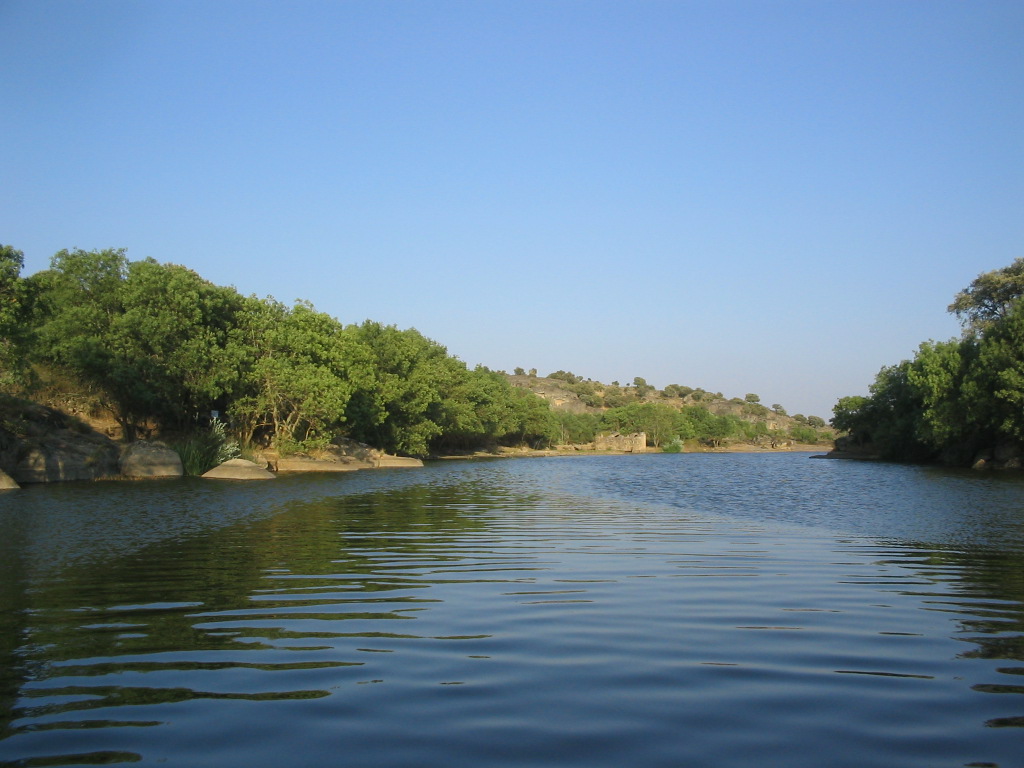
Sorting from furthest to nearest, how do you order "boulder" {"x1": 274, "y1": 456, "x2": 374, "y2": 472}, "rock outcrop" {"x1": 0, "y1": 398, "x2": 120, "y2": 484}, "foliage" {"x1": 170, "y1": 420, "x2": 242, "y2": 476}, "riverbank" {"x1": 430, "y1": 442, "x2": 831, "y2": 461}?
"riverbank" {"x1": 430, "y1": 442, "x2": 831, "y2": 461} < "boulder" {"x1": 274, "y1": 456, "x2": 374, "y2": 472} < "foliage" {"x1": 170, "y1": 420, "x2": 242, "y2": 476} < "rock outcrop" {"x1": 0, "y1": 398, "x2": 120, "y2": 484}

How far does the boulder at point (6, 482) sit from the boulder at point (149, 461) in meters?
6.83

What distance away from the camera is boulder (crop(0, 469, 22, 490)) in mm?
28300

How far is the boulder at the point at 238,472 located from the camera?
123 feet

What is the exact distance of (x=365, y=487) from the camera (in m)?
32.8

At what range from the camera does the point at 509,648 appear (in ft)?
23.5

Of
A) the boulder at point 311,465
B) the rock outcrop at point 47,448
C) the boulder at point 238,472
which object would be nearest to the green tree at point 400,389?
the boulder at point 311,465

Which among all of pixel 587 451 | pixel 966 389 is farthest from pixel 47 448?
pixel 587 451

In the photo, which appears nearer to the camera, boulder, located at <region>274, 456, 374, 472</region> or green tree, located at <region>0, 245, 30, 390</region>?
green tree, located at <region>0, 245, 30, 390</region>

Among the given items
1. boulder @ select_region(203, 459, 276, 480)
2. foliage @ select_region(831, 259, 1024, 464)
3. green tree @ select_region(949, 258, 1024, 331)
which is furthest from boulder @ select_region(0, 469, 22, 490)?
green tree @ select_region(949, 258, 1024, 331)

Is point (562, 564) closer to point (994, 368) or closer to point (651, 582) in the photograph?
point (651, 582)

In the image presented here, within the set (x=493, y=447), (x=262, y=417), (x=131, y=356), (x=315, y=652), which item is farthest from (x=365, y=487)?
(x=493, y=447)

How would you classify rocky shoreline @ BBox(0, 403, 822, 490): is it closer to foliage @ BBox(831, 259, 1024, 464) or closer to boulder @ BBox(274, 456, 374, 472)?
boulder @ BBox(274, 456, 374, 472)

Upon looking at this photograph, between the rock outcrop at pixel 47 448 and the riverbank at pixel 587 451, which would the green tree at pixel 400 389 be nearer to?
the riverbank at pixel 587 451

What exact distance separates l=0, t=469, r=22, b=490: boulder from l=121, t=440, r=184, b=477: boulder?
6835 mm
